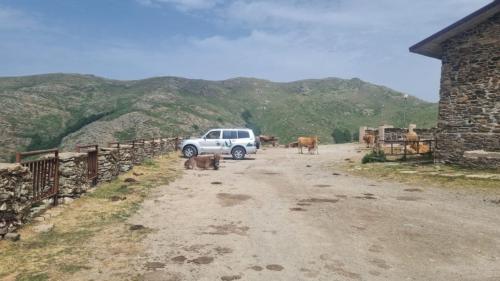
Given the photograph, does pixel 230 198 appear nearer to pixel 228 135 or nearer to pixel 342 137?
pixel 228 135

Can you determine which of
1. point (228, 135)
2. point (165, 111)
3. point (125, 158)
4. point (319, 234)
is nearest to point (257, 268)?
point (319, 234)

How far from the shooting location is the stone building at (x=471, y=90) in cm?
1588

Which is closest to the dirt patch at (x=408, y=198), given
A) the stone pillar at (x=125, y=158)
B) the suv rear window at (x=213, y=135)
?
the stone pillar at (x=125, y=158)

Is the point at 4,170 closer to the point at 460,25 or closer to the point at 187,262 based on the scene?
the point at 187,262

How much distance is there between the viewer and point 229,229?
8289 millimetres

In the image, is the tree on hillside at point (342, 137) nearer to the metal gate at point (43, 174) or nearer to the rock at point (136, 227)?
the metal gate at point (43, 174)

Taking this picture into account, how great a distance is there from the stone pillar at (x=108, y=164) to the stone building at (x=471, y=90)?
13.7 m

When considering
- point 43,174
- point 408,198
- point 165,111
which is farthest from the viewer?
point 165,111

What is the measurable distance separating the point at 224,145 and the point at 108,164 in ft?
38.9

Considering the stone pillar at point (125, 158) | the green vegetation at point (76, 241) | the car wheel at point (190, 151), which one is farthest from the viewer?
the car wheel at point (190, 151)

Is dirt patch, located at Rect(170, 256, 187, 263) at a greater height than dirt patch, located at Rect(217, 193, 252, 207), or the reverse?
dirt patch, located at Rect(217, 193, 252, 207)

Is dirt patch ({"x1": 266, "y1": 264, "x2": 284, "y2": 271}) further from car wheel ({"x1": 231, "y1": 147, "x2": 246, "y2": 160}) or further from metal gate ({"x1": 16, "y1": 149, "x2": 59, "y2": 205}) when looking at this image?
car wheel ({"x1": 231, "y1": 147, "x2": 246, "y2": 160})

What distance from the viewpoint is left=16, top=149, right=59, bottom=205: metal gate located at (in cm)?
889

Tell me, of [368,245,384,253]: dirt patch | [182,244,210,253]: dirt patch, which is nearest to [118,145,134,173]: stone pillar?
[182,244,210,253]: dirt patch
